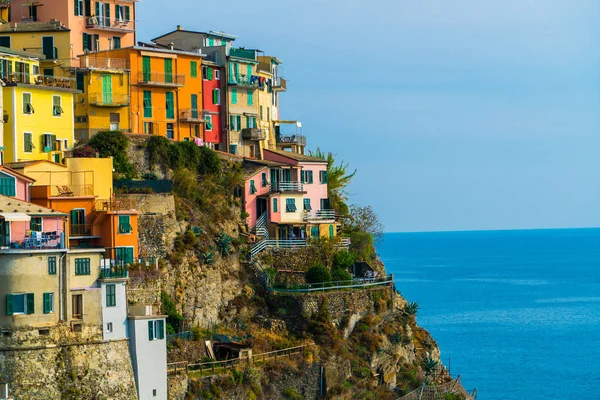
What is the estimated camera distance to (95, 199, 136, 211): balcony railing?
70062mm

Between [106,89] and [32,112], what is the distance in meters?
7.47

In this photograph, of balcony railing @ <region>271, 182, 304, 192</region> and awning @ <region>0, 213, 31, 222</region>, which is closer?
awning @ <region>0, 213, 31, 222</region>

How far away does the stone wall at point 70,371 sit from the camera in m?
60.5

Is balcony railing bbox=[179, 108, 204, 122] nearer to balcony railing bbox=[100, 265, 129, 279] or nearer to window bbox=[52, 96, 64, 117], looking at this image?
window bbox=[52, 96, 64, 117]

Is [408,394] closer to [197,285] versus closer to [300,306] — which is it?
[300,306]

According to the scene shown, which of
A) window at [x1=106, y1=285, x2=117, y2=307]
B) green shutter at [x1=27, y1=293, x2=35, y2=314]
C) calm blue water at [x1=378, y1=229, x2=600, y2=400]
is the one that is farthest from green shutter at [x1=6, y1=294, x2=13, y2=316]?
calm blue water at [x1=378, y1=229, x2=600, y2=400]

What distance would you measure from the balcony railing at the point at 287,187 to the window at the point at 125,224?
57.5 ft

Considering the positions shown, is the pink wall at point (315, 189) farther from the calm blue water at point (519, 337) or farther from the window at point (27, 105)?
the calm blue water at point (519, 337)

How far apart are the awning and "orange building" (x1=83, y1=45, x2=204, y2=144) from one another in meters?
22.3

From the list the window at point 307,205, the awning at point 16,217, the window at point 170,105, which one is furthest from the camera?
the window at point 307,205

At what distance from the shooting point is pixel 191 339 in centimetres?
7125

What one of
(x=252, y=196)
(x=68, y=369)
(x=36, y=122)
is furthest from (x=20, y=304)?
(x=252, y=196)

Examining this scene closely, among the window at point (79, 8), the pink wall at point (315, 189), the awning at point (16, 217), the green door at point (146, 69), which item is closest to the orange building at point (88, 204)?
the awning at point (16, 217)

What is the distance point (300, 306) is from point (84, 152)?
14.7m
